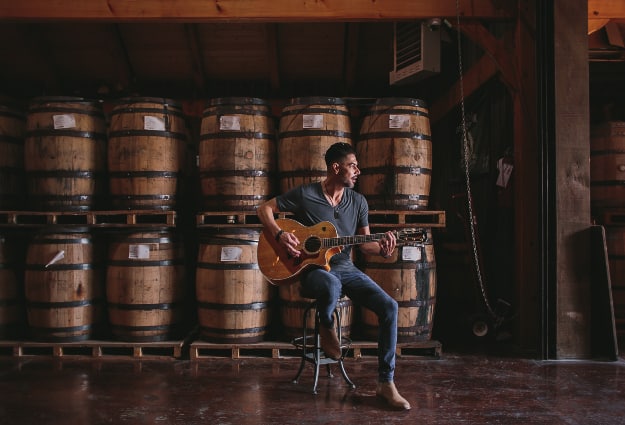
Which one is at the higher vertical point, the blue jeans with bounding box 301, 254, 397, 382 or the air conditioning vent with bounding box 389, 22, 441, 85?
the air conditioning vent with bounding box 389, 22, 441, 85

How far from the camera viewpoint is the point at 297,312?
184 inches

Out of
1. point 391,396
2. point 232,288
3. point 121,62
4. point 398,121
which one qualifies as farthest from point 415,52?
point 121,62

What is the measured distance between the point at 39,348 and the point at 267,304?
2226mm

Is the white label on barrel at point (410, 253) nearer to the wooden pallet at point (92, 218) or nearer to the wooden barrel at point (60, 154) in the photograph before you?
the wooden pallet at point (92, 218)

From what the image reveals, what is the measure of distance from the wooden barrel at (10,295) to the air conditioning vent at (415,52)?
4.74 meters

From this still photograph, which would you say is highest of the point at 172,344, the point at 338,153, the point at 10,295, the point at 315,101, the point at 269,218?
the point at 315,101

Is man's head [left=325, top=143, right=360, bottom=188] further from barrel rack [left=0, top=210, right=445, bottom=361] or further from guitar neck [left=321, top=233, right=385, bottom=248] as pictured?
barrel rack [left=0, top=210, right=445, bottom=361]

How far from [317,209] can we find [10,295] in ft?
10.8

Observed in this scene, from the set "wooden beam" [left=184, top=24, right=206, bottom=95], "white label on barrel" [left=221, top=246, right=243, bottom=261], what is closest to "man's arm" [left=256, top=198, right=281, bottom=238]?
"white label on barrel" [left=221, top=246, right=243, bottom=261]

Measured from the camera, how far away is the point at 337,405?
3383mm

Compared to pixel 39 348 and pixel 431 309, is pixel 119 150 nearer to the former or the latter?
pixel 39 348

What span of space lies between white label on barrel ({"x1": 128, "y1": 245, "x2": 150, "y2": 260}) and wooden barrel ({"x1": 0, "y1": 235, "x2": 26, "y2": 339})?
1.28 metres

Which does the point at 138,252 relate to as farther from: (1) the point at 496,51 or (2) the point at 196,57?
(2) the point at 196,57

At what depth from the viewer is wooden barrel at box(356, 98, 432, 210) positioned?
4.72 metres
